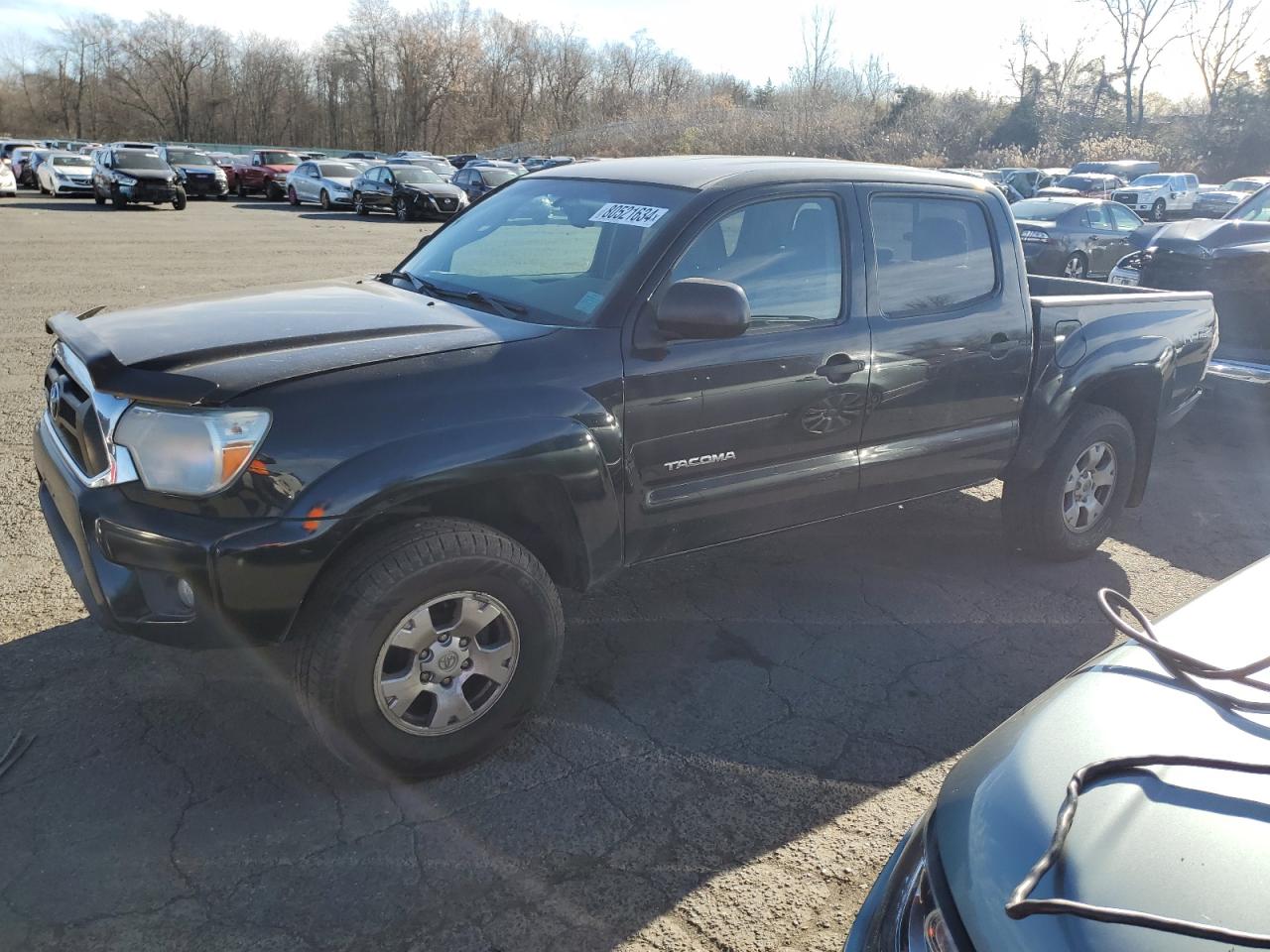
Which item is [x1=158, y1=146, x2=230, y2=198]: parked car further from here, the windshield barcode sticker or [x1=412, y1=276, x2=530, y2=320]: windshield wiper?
the windshield barcode sticker

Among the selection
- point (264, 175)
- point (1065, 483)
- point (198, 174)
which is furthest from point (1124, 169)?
point (1065, 483)

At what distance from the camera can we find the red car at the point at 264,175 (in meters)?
33.8

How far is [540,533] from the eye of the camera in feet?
11.0

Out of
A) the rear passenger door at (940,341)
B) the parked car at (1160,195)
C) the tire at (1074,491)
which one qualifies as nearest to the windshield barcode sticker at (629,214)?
the rear passenger door at (940,341)

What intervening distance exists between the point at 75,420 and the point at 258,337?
63 centimetres

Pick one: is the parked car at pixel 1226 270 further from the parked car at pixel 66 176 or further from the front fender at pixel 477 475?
the parked car at pixel 66 176

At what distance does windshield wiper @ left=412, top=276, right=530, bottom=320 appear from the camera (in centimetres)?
347

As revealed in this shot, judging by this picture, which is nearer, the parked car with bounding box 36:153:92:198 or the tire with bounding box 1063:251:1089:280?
the tire with bounding box 1063:251:1089:280

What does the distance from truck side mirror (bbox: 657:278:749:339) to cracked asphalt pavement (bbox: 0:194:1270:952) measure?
138 centimetres

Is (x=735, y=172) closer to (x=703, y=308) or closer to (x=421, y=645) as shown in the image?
(x=703, y=308)

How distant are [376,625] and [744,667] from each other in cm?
162

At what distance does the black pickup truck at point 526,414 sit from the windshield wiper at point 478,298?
0.01 m

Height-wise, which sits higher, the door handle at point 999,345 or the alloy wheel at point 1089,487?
the door handle at point 999,345

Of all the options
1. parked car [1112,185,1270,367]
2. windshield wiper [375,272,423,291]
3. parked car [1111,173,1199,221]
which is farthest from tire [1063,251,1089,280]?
parked car [1111,173,1199,221]
